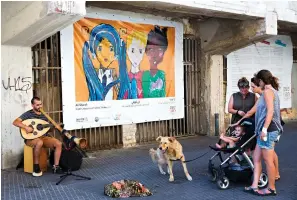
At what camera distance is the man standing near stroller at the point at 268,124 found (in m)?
5.66

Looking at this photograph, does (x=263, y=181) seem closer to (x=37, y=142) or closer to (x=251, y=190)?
(x=251, y=190)

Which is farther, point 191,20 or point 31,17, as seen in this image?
point 191,20

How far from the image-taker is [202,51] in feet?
40.0

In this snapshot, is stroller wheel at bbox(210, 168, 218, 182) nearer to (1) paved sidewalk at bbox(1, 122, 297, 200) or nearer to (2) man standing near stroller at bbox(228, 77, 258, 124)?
(1) paved sidewalk at bbox(1, 122, 297, 200)

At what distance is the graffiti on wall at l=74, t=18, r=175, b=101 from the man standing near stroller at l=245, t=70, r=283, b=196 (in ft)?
15.1

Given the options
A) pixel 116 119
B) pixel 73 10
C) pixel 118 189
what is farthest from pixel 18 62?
pixel 118 189

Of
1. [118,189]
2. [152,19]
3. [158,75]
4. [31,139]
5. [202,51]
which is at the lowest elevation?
[118,189]

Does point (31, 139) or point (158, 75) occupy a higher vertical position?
point (158, 75)

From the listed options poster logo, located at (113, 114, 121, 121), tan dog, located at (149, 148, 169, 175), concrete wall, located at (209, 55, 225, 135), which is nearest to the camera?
tan dog, located at (149, 148, 169, 175)

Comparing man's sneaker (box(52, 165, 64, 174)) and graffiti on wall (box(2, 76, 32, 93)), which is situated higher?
graffiti on wall (box(2, 76, 32, 93))

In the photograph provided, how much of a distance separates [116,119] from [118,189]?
3977mm

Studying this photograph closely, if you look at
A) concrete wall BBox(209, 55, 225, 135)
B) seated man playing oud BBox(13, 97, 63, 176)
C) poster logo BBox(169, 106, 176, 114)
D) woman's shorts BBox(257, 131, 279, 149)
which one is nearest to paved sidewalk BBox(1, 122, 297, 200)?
seated man playing oud BBox(13, 97, 63, 176)

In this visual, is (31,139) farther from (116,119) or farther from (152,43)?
(152,43)

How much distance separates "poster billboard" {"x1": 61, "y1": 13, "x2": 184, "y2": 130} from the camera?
9.12 meters
